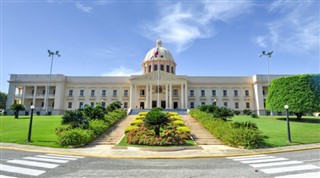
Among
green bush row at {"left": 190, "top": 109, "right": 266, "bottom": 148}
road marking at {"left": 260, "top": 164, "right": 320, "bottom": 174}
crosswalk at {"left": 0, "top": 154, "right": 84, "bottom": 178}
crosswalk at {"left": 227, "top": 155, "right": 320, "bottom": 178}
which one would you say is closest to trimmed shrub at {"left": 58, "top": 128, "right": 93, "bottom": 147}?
crosswalk at {"left": 0, "top": 154, "right": 84, "bottom": 178}

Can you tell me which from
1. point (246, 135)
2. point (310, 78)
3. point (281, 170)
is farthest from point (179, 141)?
point (310, 78)

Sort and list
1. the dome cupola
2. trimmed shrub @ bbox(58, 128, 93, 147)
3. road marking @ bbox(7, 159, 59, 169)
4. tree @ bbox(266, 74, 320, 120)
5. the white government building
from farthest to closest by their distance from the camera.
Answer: the dome cupola
the white government building
tree @ bbox(266, 74, 320, 120)
trimmed shrub @ bbox(58, 128, 93, 147)
road marking @ bbox(7, 159, 59, 169)

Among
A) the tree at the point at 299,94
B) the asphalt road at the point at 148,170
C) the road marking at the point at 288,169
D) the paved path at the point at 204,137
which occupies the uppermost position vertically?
the tree at the point at 299,94

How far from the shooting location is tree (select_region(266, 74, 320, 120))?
90.6ft

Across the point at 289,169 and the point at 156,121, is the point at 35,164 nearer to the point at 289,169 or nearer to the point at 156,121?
the point at 156,121

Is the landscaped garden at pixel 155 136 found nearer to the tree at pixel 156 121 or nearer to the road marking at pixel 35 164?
the tree at pixel 156 121

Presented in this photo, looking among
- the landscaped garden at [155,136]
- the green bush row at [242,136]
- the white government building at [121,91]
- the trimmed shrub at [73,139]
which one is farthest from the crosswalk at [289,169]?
the white government building at [121,91]

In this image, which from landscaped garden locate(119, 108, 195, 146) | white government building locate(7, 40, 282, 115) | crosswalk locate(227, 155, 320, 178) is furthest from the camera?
white government building locate(7, 40, 282, 115)

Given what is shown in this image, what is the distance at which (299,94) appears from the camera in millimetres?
28641

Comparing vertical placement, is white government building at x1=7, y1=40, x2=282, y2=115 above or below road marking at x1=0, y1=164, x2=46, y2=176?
above

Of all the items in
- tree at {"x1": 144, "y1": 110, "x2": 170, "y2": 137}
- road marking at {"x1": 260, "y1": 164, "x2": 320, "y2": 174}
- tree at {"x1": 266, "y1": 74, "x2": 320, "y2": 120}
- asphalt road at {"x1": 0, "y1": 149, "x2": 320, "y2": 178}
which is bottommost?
asphalt road at {"x1": 0, "y1": 149, "x2": 320, "y2": 178}

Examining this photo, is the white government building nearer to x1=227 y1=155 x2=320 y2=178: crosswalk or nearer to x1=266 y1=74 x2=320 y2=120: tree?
x1=266 y1=74 x2=320 y2=120: tree

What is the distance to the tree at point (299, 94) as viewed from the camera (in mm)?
27625

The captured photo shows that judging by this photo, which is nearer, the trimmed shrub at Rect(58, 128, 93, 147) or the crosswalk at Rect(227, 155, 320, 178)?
the crosswalk at Rect(227, 155, 320, 178)
